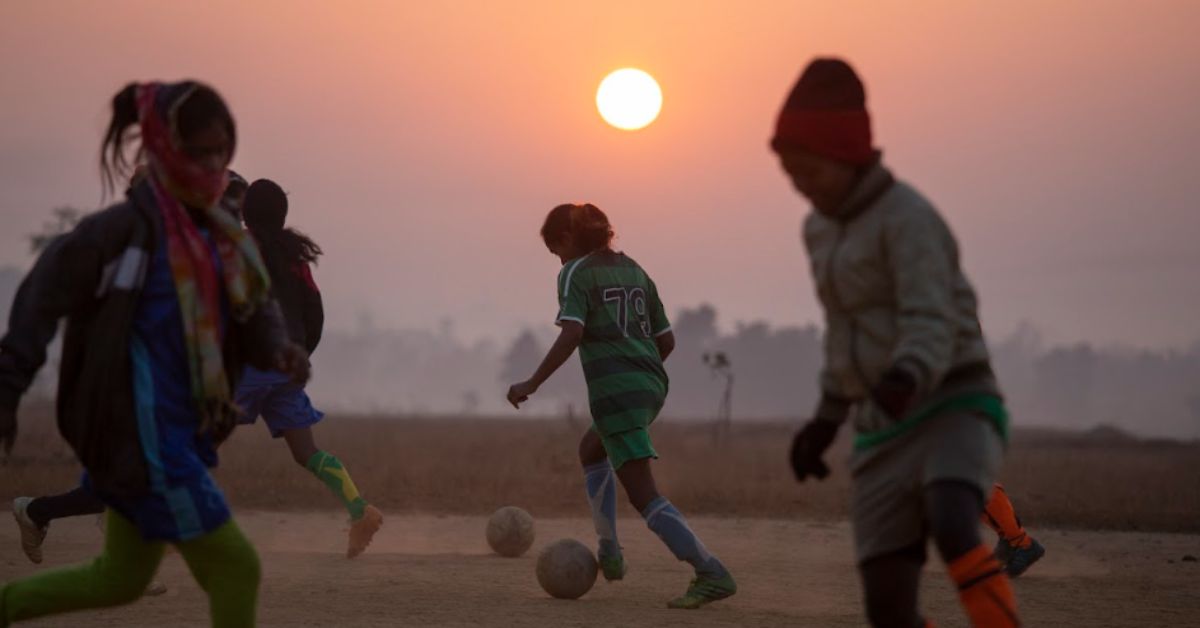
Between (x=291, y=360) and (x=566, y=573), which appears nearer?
(x=291, y=360)

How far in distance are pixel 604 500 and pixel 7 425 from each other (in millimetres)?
4582

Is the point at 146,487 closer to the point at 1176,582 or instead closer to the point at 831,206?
the point at 831,206

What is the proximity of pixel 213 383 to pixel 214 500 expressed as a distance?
1.19 ft

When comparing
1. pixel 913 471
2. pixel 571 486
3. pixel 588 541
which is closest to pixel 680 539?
pixel 913 471

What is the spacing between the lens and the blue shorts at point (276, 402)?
930cm

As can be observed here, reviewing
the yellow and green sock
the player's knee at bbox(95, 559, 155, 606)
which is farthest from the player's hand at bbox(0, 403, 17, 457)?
the yellow and green sock

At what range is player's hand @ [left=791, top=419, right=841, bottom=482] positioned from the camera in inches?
187

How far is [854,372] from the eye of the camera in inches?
187

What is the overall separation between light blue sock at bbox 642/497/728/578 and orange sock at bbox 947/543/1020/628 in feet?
11.6

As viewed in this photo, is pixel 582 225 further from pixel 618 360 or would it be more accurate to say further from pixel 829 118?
pixel 829 118

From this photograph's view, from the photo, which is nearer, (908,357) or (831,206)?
(908,357)

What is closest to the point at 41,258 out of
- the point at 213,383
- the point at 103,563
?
the point at 213,383

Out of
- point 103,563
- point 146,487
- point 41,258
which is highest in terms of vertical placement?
point 41,258

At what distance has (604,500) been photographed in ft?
28.5
